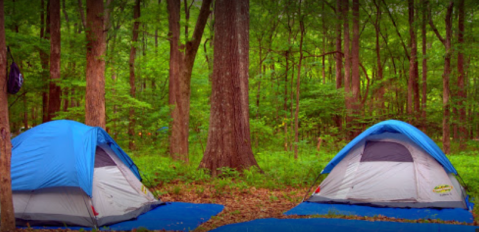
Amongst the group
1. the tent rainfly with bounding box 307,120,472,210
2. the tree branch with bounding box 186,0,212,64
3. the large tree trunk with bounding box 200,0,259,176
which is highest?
the tree branch with bounding box 186,0,212,64

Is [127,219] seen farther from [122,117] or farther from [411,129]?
[122,117]

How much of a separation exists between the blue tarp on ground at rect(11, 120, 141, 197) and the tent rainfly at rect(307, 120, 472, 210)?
13.6 feet

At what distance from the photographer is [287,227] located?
194 inches

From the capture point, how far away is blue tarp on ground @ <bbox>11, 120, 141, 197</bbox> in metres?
5.18

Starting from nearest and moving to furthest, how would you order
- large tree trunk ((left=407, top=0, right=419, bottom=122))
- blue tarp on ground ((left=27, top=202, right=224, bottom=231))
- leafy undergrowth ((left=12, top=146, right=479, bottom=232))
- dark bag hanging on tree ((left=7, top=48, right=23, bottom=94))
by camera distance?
dark bag hanging on tree ((left=7, top=48, right=23, bottom=94))
blue tarp on ground ((left=27, top=202, right=224, bottom=231))
leafy undergrowth ((left=12, top=146, right=479, bottom=232))
large tree trunk ((left=407, top=0, right=419, bottom=122))

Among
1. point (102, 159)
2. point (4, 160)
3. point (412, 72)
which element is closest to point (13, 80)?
point (4, 160)

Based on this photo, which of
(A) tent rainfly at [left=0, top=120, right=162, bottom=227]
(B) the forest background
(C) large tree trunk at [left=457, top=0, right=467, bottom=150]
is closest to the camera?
(A) tent rainfly at [left=0, top=120, right=162, bottom=227]

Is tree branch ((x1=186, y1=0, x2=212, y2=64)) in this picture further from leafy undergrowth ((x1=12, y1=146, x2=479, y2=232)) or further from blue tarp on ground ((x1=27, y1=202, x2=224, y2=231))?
blue tarp on ground ((x1=27, y1=202, x2=224, y2=231))

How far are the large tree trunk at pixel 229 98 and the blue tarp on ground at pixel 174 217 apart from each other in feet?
6.92

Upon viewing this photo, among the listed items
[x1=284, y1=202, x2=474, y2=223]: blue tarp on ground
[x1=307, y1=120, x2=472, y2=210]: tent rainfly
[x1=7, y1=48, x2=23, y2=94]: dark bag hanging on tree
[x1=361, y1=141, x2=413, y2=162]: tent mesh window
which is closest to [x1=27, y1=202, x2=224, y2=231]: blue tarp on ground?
[x1=284, y1=202, x2=474, y2=223]: blue tarp on ground

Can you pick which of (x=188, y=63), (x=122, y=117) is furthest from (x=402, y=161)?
(x=122, y=117)

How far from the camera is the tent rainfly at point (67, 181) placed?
5.14m

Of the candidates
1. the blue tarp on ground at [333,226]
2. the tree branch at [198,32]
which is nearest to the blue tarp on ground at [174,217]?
the blue tarp on ground at [333,226]

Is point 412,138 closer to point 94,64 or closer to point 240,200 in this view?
point 240,200
